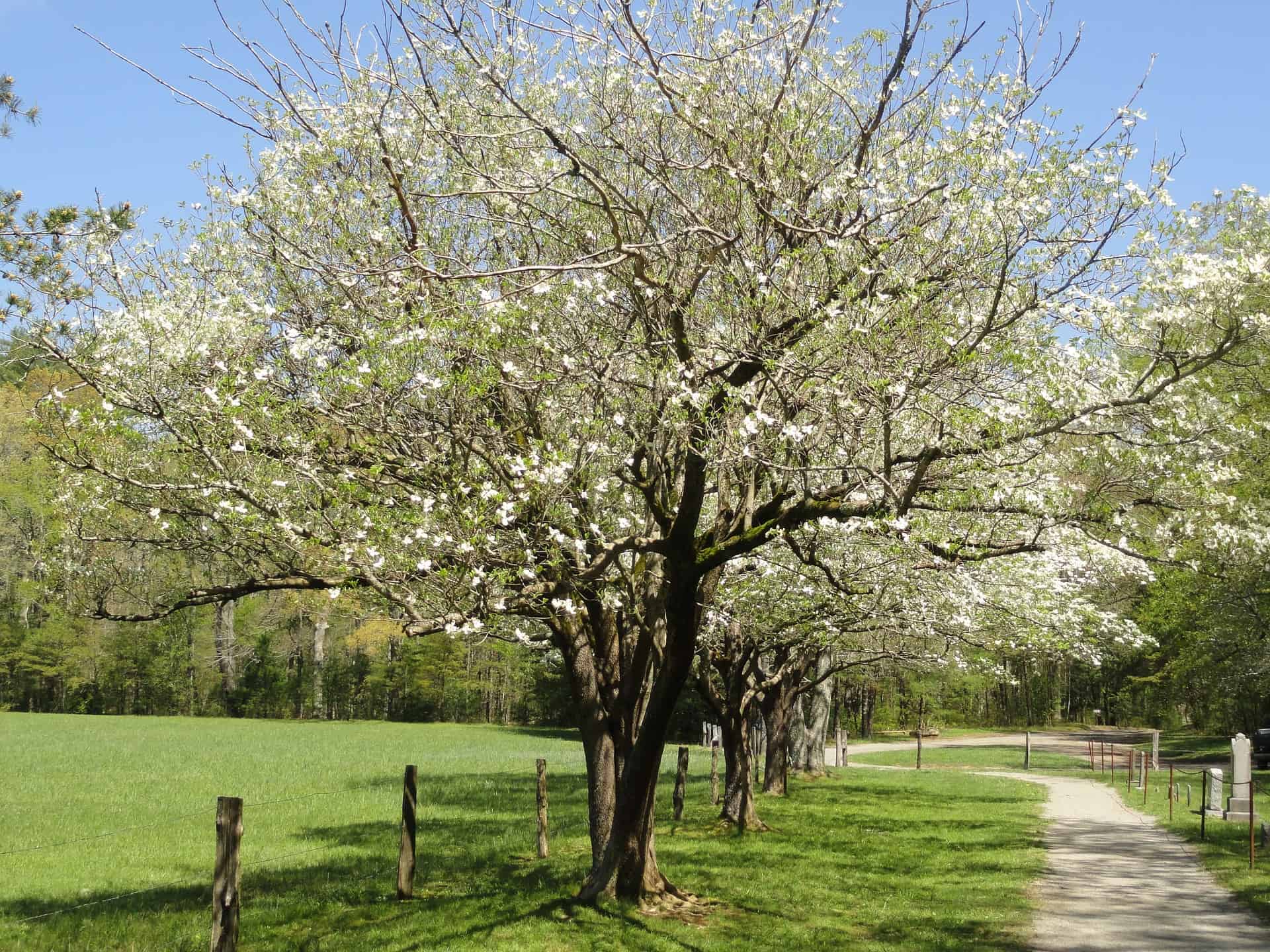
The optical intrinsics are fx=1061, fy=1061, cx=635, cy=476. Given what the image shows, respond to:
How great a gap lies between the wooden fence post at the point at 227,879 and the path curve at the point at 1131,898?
6.48m

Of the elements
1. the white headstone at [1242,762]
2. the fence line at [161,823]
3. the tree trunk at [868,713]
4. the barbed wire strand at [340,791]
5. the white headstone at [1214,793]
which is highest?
the white headstone at [1242,762]

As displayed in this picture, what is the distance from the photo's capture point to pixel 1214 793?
21672mm

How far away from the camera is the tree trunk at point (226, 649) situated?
5862cm

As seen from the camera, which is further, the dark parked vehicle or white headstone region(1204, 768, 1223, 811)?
the dark parked vehicle

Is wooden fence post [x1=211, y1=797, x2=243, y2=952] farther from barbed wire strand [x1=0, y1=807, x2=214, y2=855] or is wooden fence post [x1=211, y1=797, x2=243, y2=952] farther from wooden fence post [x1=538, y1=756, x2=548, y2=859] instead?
wooden fence post [x1=538, y1=756, x2=548, y2=859]

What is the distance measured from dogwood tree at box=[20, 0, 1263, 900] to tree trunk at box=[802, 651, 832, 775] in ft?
60.5

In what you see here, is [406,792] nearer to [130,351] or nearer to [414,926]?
[414,926]

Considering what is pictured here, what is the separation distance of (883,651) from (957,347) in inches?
487

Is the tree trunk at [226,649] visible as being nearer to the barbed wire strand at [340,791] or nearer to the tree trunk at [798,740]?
the barbed wire strand at [340,791]

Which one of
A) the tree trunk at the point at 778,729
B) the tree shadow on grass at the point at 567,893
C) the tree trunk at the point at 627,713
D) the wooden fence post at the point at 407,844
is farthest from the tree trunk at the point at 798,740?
the wooden fence post at the point at 407,844

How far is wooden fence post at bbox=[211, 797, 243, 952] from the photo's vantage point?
24.9 feet

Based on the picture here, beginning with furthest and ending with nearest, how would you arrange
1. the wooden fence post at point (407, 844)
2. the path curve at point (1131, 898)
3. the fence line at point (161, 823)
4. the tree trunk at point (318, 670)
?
1. the tree trunk at point (318, 670)
2. the fence line at point (161, 823)
3. the wooden fence post at point (407, 844)
4. the path curve at point (1131, 898)

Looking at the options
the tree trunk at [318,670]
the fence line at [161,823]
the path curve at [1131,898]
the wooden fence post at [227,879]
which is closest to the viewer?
the wooden fence post at [227,879]

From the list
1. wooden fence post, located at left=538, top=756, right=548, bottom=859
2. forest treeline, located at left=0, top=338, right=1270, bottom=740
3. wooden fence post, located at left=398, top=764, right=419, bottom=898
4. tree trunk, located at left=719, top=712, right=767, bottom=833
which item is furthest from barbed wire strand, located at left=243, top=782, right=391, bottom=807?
forest treeline, located at left=0, top=338, right=1270, bottom=740
